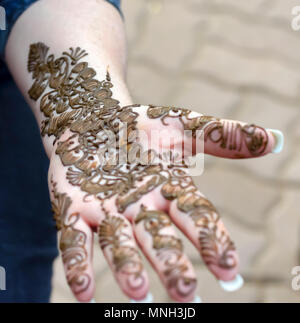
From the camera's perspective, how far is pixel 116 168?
2.62 ft

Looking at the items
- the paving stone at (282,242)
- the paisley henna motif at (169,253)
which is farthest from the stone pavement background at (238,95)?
the paisley henna motif at (169,253)

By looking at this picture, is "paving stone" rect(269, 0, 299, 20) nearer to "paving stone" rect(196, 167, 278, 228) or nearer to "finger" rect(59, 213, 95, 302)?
"paving stone" rect(196, 167, 278, 228)

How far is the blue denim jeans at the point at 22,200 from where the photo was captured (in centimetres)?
98

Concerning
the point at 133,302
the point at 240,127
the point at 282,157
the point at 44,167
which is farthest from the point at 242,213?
the point at 133,302

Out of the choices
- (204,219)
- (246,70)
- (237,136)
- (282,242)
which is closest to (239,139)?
(237,136)

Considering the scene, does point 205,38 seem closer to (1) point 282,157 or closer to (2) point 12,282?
(1) point 282,157

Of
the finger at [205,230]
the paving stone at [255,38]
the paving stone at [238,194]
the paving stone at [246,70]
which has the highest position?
the finger at [205,230]

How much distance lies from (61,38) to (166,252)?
1.87 ft

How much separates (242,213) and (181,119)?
1.10 m

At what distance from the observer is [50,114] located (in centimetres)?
94

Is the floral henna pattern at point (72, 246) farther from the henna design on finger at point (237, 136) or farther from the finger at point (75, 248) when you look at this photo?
the henna design on finger at point (237, 136)

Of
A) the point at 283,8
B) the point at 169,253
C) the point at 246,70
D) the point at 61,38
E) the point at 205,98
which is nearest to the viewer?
the point at 169,253

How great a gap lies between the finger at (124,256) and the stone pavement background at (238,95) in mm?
972

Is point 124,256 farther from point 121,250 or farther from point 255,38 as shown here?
point 255,38
